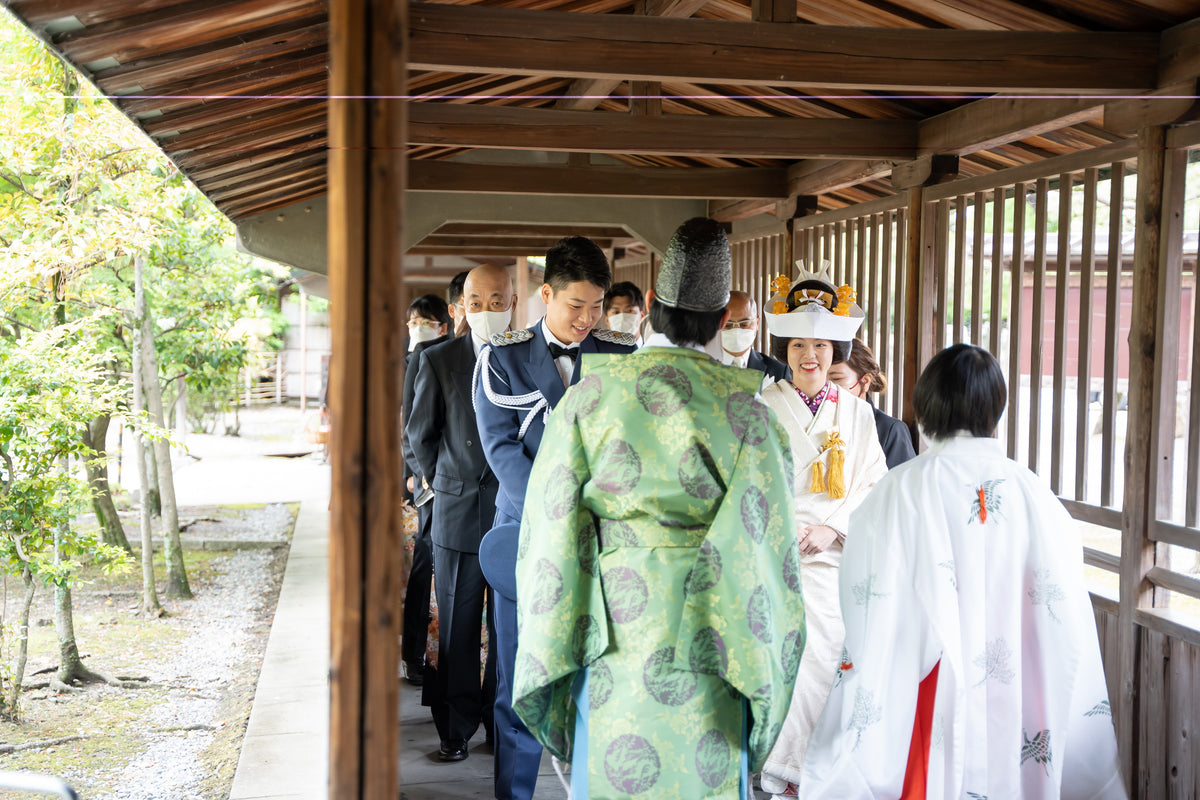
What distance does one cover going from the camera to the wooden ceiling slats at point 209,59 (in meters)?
3.41

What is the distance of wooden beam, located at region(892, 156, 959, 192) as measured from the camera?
4859mm

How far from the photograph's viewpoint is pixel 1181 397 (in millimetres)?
9234

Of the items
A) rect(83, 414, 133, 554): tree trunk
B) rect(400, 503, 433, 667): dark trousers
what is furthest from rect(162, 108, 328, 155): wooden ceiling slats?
rect(83, 414, 133, 554): tree trunk

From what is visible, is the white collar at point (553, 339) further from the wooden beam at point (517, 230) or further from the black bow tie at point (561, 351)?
the wooden beam at point (517, 230)

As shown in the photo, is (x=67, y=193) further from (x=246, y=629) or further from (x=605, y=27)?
(x=605, y=27)

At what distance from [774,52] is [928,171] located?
175cm

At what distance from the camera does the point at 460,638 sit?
3.78 meters

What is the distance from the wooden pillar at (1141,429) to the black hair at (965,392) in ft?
3.03

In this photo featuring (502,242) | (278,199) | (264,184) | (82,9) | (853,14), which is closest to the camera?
(82,9)

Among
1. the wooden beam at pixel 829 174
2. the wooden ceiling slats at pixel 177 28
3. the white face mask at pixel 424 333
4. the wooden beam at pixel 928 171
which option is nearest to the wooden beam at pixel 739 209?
the wooden beam at pixel 829 174

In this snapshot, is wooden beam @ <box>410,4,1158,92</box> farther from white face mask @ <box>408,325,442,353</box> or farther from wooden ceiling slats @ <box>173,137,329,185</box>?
white face mask @ <box>408,325,442,353</box>

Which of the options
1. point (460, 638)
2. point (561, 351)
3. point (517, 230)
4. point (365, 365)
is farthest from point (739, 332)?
point (517, 230)

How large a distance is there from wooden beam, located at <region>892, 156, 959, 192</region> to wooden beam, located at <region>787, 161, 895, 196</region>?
6.1 inches

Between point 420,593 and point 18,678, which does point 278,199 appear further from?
point 420,593
